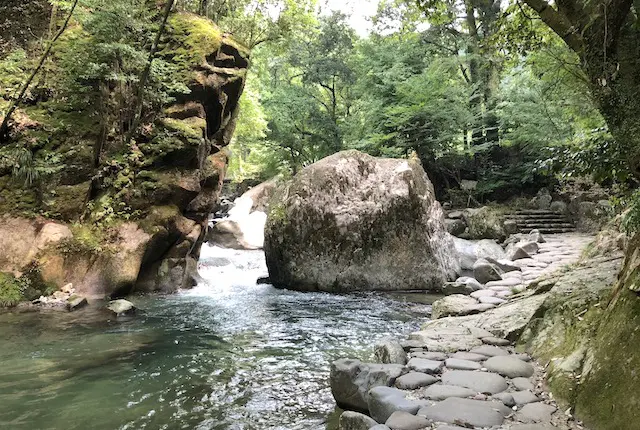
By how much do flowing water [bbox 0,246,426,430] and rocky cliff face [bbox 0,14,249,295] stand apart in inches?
49.3

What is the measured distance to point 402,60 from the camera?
704 inches

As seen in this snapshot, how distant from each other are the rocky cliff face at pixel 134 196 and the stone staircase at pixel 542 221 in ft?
33.1

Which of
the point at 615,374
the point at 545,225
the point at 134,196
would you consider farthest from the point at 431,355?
the point at 545,225

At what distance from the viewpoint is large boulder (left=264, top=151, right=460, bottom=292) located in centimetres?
999

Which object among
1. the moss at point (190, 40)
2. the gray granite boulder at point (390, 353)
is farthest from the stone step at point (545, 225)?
the gray granite boulder at point (390, 353)

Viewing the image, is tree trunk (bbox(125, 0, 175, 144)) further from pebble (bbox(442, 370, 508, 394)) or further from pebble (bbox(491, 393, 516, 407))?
pebble (bbox(491, 393, 516, 407))

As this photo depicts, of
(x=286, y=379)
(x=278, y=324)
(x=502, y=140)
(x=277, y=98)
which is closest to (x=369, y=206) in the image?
(x=278, y=324)

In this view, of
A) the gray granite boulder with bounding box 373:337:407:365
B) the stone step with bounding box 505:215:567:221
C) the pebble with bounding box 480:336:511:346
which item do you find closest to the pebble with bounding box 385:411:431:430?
the gray granite boulder with bounding box 373:337:407:365

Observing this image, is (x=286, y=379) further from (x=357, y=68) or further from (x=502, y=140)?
(x=357, y=68)

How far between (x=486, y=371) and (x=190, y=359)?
368 centimetres

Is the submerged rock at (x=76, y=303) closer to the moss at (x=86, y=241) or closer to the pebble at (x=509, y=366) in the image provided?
the moss at (x=86, y=241)

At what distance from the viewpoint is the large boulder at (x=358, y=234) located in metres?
9.99

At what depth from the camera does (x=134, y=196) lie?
34.6 feet

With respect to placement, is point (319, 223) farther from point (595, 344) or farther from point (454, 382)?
point (595, 344)
